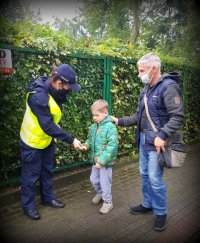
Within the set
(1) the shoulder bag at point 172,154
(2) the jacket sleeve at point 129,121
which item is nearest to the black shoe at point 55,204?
(2) the jacket sleeve at point 129,121

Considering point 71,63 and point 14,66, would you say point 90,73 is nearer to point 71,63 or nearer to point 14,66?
point 71,63

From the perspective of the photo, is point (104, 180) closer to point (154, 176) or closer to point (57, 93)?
point (154, 176)

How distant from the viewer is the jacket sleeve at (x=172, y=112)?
10.0 feet

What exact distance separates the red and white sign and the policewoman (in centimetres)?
54

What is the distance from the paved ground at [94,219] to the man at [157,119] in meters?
0.28

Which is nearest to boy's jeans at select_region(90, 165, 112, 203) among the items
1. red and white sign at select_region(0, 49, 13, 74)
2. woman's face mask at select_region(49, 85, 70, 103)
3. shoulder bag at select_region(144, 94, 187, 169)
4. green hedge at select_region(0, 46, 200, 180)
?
shoulder bag at select_region(144, 94, 187, 169)

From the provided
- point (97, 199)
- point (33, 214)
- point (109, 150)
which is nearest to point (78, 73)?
point (109, 150)

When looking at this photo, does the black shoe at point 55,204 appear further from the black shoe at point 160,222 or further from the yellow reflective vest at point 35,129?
the black shoe at point 160,222

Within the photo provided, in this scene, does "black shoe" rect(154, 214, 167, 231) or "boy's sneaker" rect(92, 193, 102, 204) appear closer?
"black shoe" rect(154, 214, 167, 231)

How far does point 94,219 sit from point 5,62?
99.9 inches

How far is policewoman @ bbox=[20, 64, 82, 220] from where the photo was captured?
3.27m

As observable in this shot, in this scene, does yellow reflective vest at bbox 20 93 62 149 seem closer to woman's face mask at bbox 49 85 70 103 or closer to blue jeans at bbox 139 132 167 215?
woman's face mask at bbox 49 85 70 103

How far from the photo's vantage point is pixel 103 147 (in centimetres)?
375

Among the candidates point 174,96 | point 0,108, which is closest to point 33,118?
point 0,108
